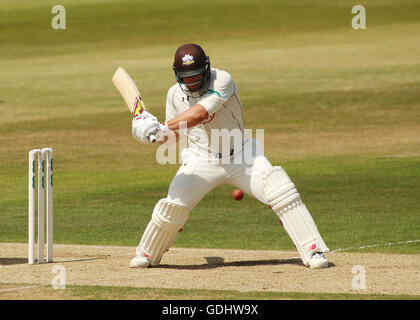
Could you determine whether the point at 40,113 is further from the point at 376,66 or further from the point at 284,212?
the point at 284,212

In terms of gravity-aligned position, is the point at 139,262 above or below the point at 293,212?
below

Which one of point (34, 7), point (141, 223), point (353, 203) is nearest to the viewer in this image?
point (141, 223)

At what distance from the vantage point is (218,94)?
27.0 feet

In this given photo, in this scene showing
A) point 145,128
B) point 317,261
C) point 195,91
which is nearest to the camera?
point 145,128

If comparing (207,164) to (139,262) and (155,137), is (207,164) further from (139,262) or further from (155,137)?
(139,262)

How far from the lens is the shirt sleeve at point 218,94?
26.8 feet

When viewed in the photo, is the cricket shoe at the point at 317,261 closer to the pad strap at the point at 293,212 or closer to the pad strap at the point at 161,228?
the pad strap at the point at 293,212

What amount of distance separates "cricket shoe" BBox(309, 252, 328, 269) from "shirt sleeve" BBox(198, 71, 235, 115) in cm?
145

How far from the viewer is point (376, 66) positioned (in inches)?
1102

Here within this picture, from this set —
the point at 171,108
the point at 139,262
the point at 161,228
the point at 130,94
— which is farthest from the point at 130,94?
the point at 139,262

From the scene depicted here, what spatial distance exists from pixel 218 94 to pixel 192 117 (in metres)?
0.31

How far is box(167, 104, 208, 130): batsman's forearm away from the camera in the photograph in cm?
812

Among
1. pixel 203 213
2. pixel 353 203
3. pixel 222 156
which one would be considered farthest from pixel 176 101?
pixel 353 203
